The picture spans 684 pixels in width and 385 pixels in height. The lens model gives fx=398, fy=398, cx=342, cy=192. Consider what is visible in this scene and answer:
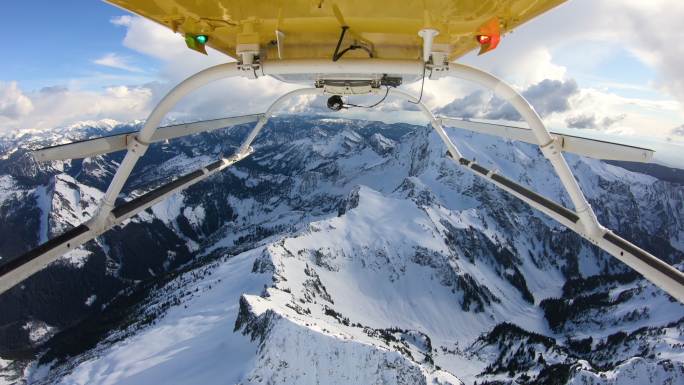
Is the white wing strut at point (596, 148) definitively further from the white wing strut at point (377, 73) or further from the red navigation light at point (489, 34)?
the red navigation light at point (489, 34)

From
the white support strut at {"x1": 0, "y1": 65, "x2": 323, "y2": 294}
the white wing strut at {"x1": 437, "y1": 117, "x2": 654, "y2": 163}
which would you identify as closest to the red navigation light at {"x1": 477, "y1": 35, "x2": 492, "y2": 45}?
the white wing strut at {"x1": 437, "y1": 117, "x2": 654, "y2": 163}

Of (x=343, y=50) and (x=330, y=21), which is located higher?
(x=330, y=21)

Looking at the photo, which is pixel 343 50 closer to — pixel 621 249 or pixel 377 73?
pixel 377 73

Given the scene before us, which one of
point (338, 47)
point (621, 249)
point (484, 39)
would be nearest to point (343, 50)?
point (338, 47)

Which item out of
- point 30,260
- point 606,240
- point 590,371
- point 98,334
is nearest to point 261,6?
point 30,260

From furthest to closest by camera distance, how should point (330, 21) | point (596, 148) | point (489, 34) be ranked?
1. point (596, 148)
2. point (489, 34)
3. point (330, 21)

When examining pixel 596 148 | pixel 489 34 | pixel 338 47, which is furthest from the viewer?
pixel 596 148

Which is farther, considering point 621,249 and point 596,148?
point 596,148

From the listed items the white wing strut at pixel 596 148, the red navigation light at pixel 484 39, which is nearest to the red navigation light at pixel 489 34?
the red navigation light at pixel 484 39

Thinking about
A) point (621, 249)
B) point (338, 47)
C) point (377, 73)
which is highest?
point (338, 47)
